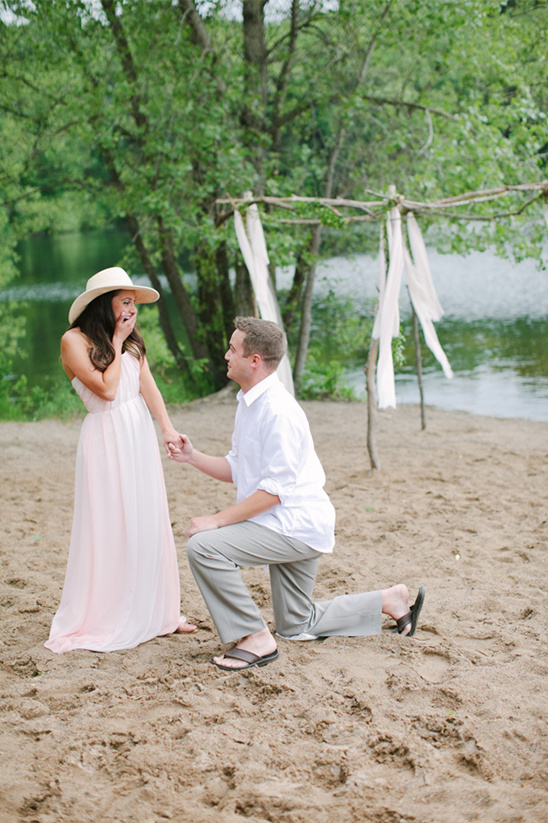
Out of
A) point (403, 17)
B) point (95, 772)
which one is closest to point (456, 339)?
point (403, 17)

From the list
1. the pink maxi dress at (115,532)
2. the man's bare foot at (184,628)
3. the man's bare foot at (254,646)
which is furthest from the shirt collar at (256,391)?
the man's bare foot at (184,628)

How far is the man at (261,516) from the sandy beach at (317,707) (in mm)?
216

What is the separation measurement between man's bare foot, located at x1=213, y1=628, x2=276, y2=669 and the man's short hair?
1.22 meters

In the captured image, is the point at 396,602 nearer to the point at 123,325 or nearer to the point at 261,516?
the point at 261,516

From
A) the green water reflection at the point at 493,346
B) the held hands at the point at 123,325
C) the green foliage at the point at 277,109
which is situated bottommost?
the green water reflection at the point at 493,346

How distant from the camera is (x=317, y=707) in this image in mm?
2891

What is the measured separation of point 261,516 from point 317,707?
0.81 metres

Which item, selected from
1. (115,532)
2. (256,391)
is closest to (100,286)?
(256,391)

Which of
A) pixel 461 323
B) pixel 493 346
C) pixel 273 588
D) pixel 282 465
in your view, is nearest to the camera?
pixel 282 465

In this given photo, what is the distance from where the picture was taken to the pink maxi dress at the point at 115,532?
3410 millimetres

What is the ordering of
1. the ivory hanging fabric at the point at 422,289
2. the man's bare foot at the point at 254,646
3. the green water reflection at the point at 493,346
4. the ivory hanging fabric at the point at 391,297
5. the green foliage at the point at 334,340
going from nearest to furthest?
the man's bare foot at the point at 254,646
the ivory hanging fabric at the point at 391,297
the ivory hanging fabric at the point at 422,289
the green foliage at the point at 334,340
the green water reflection at the point at 493,346

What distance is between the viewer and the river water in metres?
13.2

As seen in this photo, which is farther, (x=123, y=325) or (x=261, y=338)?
(x=123, y=325)

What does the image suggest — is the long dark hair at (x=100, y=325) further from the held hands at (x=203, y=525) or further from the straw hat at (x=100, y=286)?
the held hands at (x=203, y=525)
